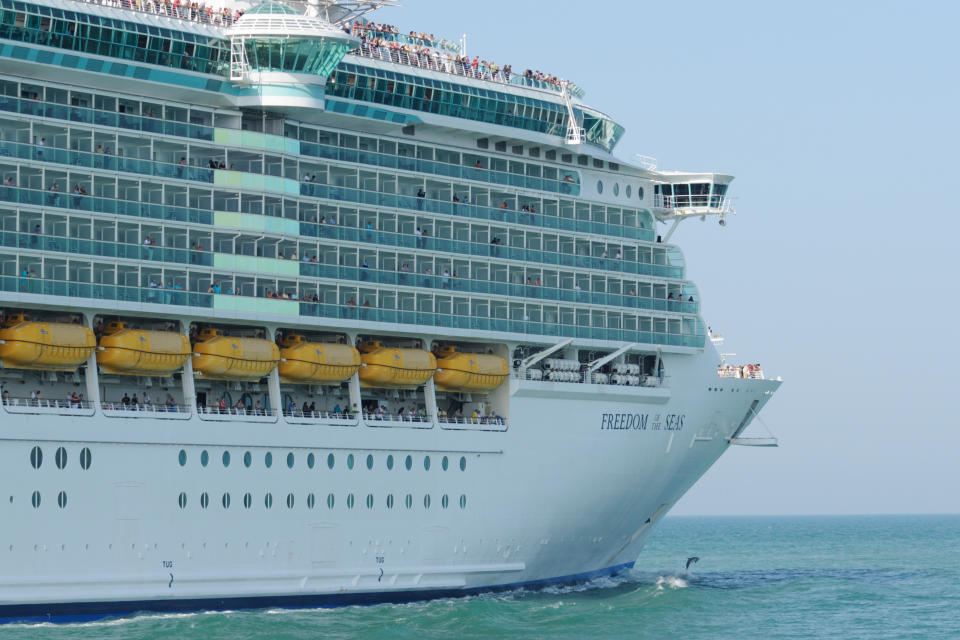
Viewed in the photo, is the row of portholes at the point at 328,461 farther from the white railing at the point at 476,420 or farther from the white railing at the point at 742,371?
the white railing at the point at 742,371

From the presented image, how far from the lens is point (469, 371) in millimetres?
51281

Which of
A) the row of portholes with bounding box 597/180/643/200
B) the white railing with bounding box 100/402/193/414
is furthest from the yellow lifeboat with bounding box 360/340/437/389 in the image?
the row of portholes with bounding box 597/180/643/200

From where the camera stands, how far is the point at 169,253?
45.0 m

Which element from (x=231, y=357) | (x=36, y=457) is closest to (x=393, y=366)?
(x=231, y=357)

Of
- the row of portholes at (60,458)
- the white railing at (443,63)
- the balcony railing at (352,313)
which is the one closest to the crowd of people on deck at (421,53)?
the white railing at (443,63)

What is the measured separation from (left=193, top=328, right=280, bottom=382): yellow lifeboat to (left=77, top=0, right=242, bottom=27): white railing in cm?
932

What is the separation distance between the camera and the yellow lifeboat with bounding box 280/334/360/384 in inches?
1865

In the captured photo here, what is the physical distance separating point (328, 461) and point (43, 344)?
9.55 meters

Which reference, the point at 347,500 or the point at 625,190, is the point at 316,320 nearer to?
the point at 347,500

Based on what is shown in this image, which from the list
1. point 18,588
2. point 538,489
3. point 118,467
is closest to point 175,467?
point 118,467

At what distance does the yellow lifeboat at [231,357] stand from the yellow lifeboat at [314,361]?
28.2 inches

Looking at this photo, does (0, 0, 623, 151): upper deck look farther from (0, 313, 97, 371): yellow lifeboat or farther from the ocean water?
the ocean water

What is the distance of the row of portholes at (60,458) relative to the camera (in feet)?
135

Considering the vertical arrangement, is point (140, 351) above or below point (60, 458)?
above
